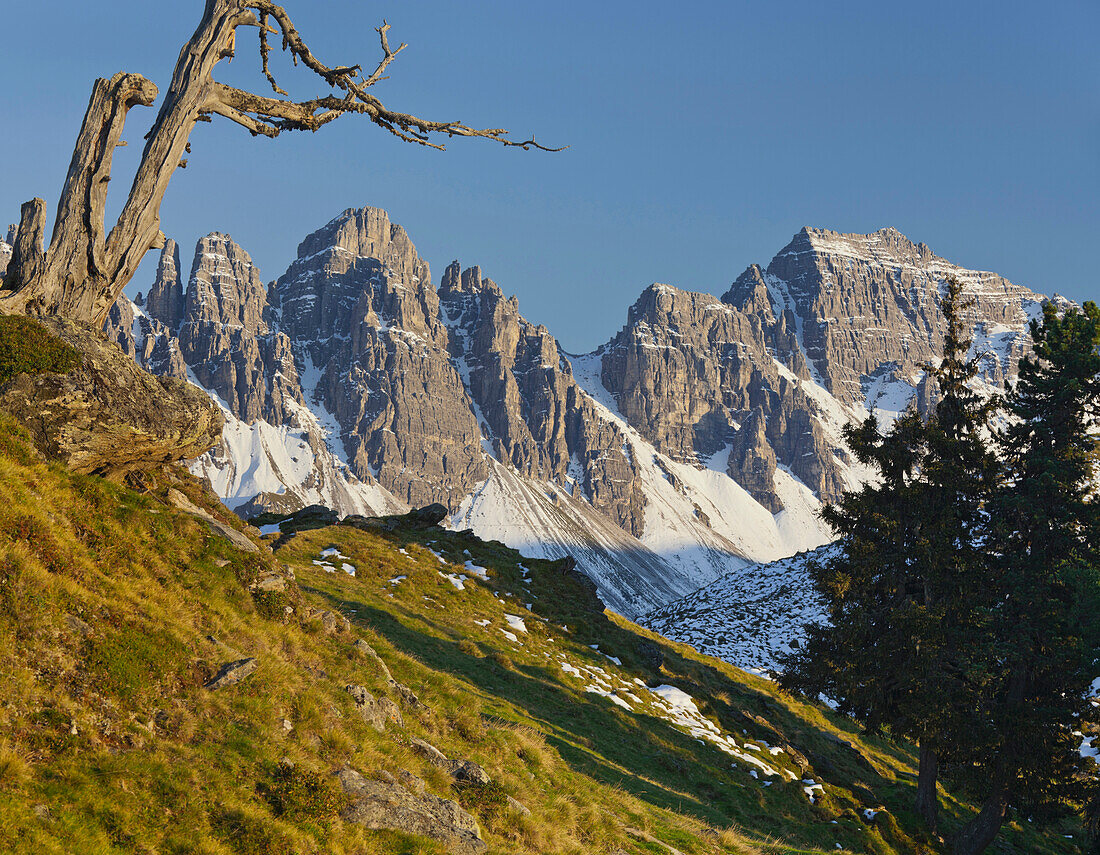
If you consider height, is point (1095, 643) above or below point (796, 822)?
above

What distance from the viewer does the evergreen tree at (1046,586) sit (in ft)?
94.4

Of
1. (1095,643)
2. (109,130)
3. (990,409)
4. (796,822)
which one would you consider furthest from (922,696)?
(109,130)

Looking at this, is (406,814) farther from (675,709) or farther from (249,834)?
(675,709)

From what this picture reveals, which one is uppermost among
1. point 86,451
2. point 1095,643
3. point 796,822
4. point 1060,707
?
point 1095,643

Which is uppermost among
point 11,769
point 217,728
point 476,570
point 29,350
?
point 29,350

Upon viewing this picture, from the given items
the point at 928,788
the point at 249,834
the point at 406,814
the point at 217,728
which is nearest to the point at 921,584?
the point at 928,788

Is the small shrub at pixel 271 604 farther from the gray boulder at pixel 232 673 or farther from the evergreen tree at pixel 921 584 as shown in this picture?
the evergreen tree at pixel 921 584

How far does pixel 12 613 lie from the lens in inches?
414

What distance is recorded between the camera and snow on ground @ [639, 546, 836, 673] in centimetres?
8693

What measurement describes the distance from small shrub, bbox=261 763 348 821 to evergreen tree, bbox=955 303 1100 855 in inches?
1066

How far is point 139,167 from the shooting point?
1555 cm

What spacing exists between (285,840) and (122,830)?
6.78ft

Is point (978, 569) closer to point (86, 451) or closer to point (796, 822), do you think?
point (796, 822)

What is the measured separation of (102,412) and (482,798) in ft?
35.0
